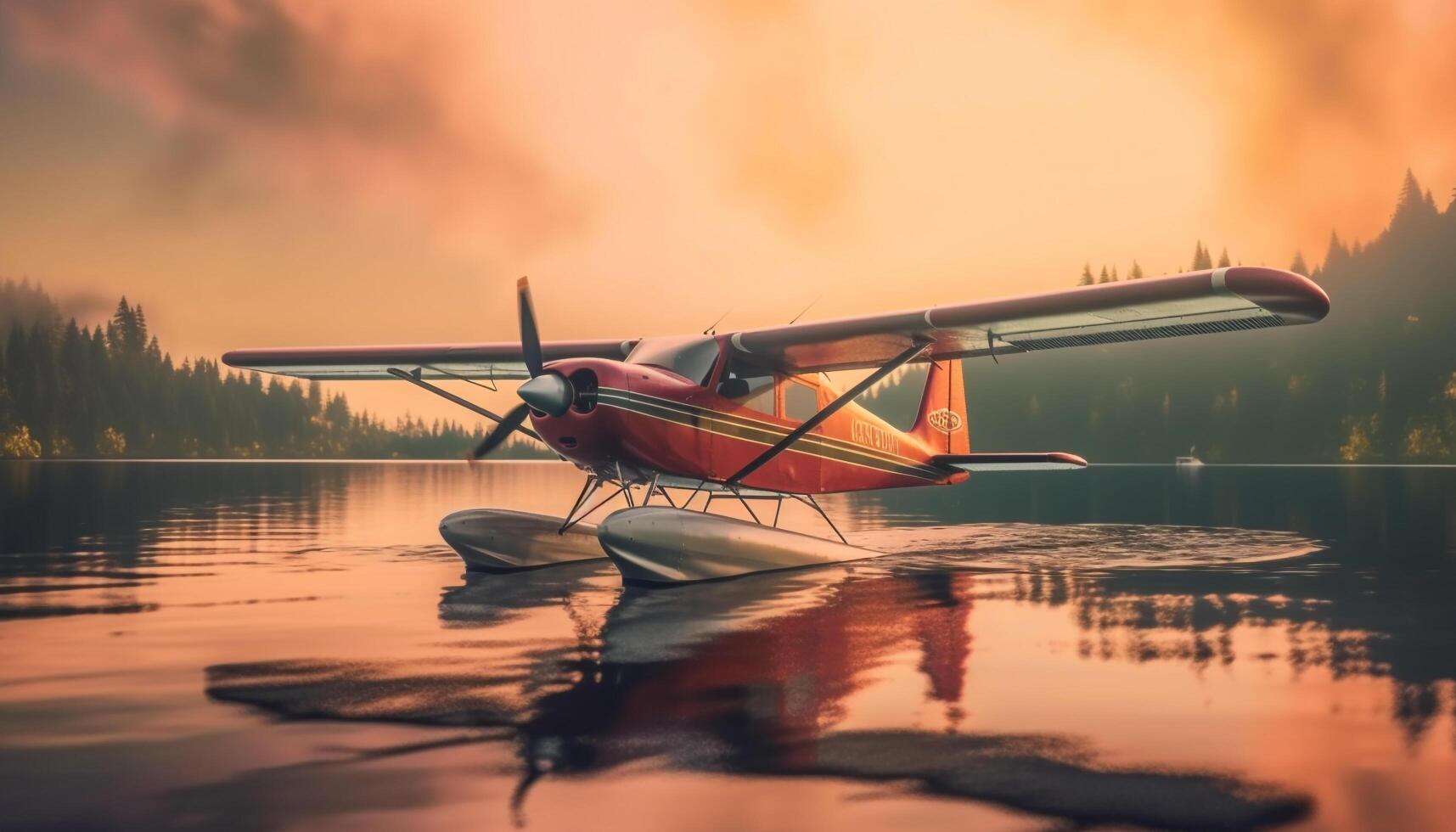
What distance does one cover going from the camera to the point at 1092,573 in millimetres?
12391

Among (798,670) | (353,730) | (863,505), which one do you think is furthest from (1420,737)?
(863,505)

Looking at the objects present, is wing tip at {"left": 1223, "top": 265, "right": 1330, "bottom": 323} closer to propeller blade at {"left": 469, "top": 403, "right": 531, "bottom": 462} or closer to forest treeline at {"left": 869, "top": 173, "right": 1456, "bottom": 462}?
propeller blade at {"left": 469, "top": 403, "right": 531, "bottom": 462}

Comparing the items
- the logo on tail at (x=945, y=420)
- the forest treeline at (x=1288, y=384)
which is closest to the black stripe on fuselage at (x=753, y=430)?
the logo on tail at (x=945, y=420)

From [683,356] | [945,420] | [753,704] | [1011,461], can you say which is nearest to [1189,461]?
[945,420]

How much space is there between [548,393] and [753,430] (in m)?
3.17

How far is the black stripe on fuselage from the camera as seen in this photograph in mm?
11219

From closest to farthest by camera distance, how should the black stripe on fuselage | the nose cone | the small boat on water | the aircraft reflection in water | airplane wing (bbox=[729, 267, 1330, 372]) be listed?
the aircraft reflection in water → airplane wing (bbox=[729, 267, 1330, 372]) → the nose cone → the black stripe on fuselage → the small boat on water

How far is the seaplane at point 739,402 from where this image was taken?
35.5 ft

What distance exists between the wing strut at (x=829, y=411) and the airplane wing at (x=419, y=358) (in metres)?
2.45

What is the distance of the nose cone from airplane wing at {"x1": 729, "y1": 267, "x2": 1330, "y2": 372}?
2.72 m

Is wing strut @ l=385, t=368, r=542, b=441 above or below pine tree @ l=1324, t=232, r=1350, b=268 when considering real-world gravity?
below

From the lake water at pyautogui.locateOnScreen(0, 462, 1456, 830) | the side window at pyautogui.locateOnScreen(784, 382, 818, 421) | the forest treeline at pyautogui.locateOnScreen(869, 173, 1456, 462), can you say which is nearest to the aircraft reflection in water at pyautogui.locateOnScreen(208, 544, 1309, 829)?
the lake water at pyautogui.locateOnScreen(0, 462, 1456, 830)

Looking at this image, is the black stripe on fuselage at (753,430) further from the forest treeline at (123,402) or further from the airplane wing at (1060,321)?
the forest treeline at (123,402)

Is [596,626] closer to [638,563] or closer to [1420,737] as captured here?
[638,563]
